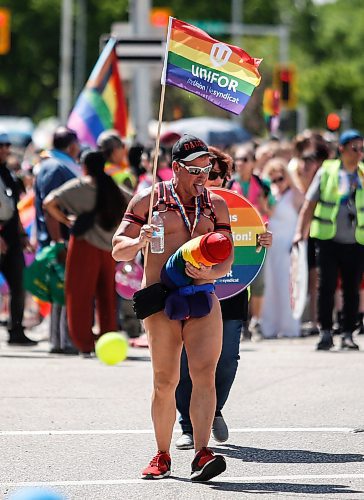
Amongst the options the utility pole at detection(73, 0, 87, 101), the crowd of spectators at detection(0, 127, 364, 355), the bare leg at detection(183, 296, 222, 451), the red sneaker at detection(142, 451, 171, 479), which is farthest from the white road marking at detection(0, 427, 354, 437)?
the utility pole at detection(73, 0, 87, 101)

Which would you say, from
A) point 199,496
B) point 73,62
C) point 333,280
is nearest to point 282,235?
point 333,280

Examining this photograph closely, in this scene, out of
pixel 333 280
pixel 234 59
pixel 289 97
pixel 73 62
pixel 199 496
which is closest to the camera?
pixel 199 496

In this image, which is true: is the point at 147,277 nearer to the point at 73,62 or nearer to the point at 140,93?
the point at 140,93

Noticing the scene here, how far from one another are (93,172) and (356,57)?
87.4 m

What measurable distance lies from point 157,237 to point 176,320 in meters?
0.47

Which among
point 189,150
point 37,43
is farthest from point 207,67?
point 37,43

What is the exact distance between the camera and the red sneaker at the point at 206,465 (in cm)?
782

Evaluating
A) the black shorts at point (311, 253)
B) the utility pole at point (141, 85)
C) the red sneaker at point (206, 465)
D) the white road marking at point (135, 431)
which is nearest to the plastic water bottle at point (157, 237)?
the red sneaker at point (206, 465)

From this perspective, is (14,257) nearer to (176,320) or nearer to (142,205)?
(142,205)

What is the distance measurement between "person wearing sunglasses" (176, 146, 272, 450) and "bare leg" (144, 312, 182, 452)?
3.13 ft

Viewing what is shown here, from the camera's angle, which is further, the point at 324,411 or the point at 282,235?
the point at 282,235

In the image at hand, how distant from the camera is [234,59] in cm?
876

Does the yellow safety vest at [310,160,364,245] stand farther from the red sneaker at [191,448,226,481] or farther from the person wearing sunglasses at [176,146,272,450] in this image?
the red sneaker at [191,448,226,481]

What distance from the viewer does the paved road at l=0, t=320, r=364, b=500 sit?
7.81 m
